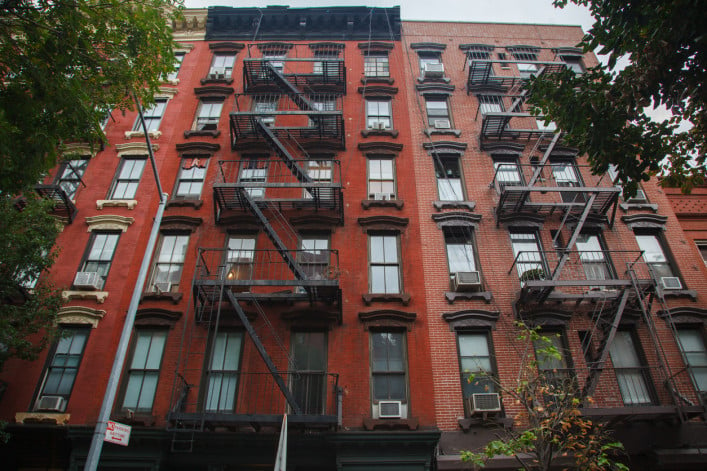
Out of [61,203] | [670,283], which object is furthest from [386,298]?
[61,203]

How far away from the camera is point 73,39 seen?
8578mm

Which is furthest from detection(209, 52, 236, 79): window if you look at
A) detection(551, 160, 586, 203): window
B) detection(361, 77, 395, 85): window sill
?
detection(551, 160, 586, 203): window

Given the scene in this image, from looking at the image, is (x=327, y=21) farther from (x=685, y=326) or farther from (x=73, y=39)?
(x=685, y=326)

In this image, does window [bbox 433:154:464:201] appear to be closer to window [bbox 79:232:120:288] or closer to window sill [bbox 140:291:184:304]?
window sill [bbox 140:291:184:304]

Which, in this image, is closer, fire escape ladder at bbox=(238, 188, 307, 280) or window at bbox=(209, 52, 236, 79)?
fire escape ladder at bbox=(238, 188, 307, 280)

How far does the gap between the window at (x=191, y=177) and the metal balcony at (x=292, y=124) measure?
1.42 metres

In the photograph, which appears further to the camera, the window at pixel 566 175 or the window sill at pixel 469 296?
the window at pixel 566 175

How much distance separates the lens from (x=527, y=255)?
588 inches

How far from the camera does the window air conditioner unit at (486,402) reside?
11.6m

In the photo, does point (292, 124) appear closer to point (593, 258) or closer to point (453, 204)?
point (453, 204)

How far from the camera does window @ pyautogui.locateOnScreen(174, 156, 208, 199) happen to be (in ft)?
54.1

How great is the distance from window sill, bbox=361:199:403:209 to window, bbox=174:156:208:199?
19.6 ft

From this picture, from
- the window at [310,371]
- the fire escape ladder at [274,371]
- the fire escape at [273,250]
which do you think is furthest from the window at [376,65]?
the fire escape ladder at [274,371]

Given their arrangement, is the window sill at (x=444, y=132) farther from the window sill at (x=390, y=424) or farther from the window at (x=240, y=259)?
the window sill at (x=390, y=424)
